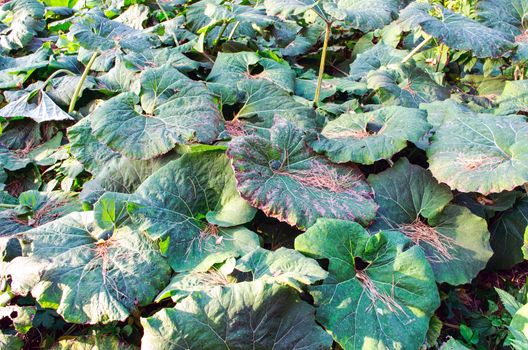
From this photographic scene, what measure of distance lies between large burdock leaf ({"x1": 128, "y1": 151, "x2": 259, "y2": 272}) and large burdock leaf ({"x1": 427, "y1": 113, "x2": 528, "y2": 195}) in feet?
3.37

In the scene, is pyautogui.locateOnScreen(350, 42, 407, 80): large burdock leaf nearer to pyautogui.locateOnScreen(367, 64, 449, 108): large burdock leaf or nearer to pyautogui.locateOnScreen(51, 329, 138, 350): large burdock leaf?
pyautogui.locateOnScreen(367, 64, 449, 108): large burdock leaf

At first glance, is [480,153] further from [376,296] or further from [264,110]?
[264,110]

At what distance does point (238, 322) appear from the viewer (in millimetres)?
1760

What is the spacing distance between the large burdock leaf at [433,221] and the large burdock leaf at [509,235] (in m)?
0.31

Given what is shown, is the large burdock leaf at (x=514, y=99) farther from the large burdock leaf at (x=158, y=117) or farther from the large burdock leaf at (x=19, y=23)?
the large burdock leaf at (x=19, y=23)

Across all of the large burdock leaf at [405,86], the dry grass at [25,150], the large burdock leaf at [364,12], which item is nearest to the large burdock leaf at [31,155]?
the dry grass at [25,150]

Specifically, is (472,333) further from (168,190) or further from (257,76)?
(257,76)

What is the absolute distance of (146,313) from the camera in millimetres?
2189

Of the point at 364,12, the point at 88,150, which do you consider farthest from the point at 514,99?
the point at 88,150

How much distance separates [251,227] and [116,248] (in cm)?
67

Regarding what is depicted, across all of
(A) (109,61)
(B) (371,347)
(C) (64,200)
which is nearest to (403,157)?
(B) (371,347)

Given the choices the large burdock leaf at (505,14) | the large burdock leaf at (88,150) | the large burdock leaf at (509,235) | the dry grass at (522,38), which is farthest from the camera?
the large burdock leaf at (505,14)

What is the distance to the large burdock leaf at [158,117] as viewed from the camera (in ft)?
8.19

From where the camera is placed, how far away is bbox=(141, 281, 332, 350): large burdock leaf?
67.6 inches
